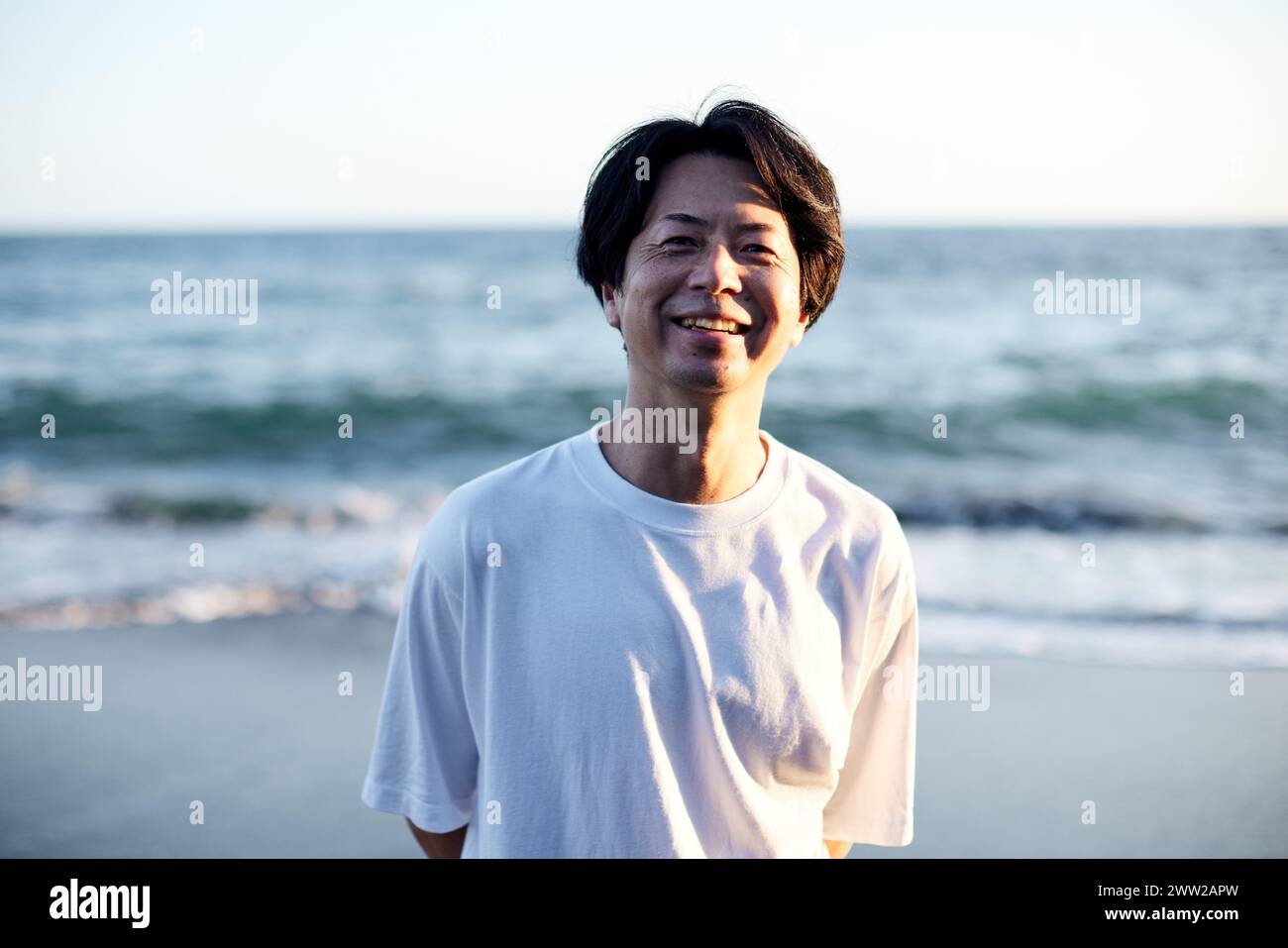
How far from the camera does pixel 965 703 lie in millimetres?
5309

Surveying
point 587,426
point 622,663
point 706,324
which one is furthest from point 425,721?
point 587,426

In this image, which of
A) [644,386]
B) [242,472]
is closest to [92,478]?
[242,472]

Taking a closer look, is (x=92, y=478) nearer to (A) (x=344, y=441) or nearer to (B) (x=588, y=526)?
(A) (x=344, y=441)

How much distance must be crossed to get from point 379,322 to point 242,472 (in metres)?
8.44

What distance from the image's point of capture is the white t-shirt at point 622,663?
198cm

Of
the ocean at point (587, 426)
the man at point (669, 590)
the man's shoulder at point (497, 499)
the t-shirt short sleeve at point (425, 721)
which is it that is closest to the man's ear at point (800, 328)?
the man at point (669, 590)

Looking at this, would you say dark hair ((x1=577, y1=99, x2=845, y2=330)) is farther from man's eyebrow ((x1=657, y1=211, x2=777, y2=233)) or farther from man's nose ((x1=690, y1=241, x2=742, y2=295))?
man's nose ((x1=690, y1=241, x2=742, y2=295))

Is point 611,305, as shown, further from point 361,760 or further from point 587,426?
point 587,426

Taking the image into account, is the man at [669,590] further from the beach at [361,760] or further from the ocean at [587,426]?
the beach at [361,760]

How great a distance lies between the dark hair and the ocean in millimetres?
610

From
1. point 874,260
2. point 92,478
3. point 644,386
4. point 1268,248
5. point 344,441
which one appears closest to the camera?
point 644,386

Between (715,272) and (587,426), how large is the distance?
35.1ft

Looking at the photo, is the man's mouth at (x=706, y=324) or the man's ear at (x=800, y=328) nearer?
the man's mouth at (x=706, y=324)

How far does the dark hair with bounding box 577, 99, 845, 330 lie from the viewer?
213 centimetres
